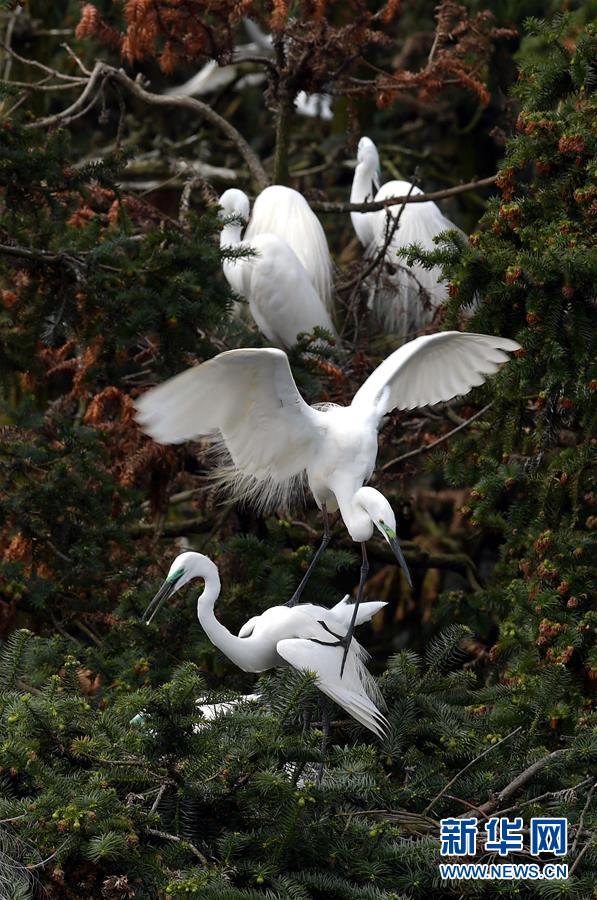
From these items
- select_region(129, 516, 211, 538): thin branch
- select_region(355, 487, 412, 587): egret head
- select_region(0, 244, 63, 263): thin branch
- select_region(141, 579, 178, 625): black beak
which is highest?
select_region(0, 244, 63, 263): thin branch

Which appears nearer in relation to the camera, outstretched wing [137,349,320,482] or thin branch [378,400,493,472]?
outstretched wing [137,349,320,482]

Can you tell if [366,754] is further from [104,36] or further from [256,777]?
[104,36]

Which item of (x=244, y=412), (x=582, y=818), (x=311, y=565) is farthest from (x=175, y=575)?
(x=582, y=818)

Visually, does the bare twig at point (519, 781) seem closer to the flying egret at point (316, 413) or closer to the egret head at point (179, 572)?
the flying egret at point (316, 413)

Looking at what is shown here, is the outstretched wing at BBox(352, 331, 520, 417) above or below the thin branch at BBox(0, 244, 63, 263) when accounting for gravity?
below

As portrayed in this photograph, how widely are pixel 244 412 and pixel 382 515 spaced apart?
21.2 inches

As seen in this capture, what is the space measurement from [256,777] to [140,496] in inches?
82.7

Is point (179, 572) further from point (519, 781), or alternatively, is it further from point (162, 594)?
point (519, 781)

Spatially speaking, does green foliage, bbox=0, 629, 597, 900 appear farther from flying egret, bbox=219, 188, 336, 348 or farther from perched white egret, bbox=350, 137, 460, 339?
perched white egret, bbox=350, 137, 460, 339

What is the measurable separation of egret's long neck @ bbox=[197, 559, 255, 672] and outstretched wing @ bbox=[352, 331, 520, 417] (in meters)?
0.78

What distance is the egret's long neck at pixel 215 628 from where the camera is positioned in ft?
13.5

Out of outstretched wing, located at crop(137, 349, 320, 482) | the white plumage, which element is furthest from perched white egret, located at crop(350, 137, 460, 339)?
outstretched wing, located at crop(137, 349, 320, 482)

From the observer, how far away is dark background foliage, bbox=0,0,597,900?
309cm

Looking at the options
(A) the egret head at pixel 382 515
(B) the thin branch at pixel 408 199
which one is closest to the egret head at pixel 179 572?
(A) the egret head at pixel 382 515
